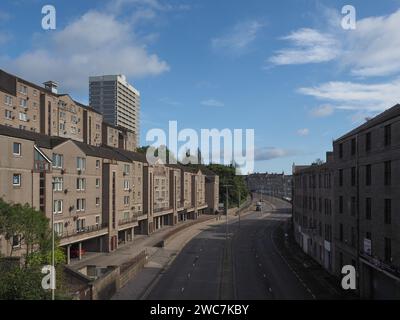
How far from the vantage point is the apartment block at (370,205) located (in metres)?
31.4

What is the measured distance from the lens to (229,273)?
158 feet

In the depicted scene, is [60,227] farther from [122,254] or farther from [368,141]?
[368,141]

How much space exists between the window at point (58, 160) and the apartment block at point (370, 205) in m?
29.0

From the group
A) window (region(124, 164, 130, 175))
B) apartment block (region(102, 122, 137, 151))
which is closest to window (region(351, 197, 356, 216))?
window (region(124, 164, 130, 175))

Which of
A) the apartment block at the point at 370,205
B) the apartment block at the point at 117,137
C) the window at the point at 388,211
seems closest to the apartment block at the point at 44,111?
the apartment block at the point at 117,137

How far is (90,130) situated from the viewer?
10288 centimetres

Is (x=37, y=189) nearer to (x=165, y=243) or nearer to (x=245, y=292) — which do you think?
(x=245, y=292)

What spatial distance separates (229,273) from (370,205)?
57.9ft

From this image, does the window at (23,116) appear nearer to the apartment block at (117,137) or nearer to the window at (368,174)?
the apartment block at (117,137)

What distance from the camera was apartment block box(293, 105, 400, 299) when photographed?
3138 centimetres

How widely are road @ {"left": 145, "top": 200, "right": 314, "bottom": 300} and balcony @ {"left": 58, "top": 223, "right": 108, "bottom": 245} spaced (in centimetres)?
999

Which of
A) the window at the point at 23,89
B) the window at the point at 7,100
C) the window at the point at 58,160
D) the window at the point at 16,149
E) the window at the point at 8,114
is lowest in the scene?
the window at the point at 58,160

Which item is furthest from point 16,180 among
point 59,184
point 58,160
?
point 59,184

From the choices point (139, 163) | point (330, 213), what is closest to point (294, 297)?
point (330, 213)
